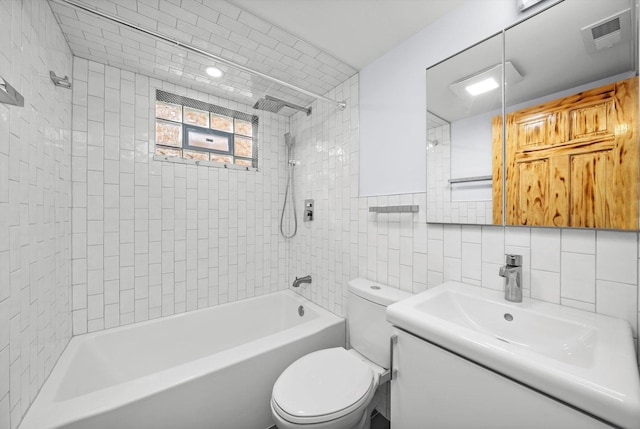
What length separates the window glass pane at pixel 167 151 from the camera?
1892 millimetres

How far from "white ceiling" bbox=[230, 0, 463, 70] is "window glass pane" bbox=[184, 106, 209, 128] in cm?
107

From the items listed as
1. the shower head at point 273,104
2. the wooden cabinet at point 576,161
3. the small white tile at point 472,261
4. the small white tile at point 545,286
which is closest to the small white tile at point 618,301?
the small white tile at point 545,286

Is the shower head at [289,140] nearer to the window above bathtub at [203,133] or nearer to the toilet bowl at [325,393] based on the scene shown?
the window above bathtub at [203,133]

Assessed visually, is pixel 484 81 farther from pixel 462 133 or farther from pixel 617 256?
pixel 617 256

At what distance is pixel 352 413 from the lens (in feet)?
3.46

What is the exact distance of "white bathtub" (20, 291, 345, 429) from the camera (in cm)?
104

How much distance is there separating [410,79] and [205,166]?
1661 millimetres

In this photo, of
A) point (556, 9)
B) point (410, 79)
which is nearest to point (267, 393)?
point (410, 79)

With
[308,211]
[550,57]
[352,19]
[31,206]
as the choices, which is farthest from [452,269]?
[31,206]

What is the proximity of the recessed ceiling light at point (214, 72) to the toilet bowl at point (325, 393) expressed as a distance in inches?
77.5

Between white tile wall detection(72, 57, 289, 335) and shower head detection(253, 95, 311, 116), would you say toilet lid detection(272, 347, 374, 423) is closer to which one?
white tile wall detection(72, 57, 289, 335)

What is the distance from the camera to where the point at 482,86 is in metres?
1.17

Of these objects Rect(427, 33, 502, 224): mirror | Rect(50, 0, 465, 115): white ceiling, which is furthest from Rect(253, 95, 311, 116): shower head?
Rect(427, 33, 502, 224): mirror

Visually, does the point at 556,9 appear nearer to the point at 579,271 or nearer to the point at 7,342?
the point at 579,271
